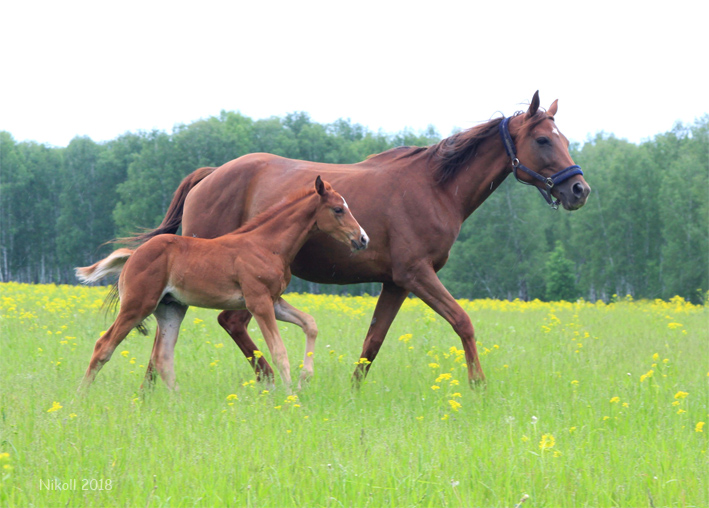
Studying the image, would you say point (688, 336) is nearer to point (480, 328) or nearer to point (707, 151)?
point (480, 328)

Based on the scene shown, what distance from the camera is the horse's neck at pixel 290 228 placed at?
18.5 ft

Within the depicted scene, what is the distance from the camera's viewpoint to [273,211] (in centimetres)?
580

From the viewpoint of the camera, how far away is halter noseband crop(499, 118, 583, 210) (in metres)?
5.61

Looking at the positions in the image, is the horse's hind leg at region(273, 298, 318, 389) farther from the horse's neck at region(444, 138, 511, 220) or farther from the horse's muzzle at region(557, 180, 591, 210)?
the horse's muzzle at region(557, 180, 591, 210)

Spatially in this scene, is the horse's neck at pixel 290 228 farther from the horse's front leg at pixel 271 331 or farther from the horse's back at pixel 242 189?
the horse's back at pixel 242 189

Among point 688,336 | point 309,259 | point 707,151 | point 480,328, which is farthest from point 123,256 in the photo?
point 707,151

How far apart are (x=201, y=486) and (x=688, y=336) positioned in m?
8.36

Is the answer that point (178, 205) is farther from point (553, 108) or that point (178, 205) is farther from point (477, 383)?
point (553, 108)

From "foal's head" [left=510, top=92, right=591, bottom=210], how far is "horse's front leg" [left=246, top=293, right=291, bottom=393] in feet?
8.55

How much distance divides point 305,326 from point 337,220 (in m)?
0.98

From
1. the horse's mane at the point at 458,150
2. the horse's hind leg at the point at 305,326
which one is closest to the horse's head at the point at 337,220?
the horse's hind leg at the point at 305,326

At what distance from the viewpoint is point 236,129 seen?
4459cm

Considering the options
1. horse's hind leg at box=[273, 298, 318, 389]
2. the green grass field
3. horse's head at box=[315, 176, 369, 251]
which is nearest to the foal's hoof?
the green grass field

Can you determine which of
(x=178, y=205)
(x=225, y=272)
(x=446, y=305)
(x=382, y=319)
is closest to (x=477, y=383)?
(x=446, y=305)
